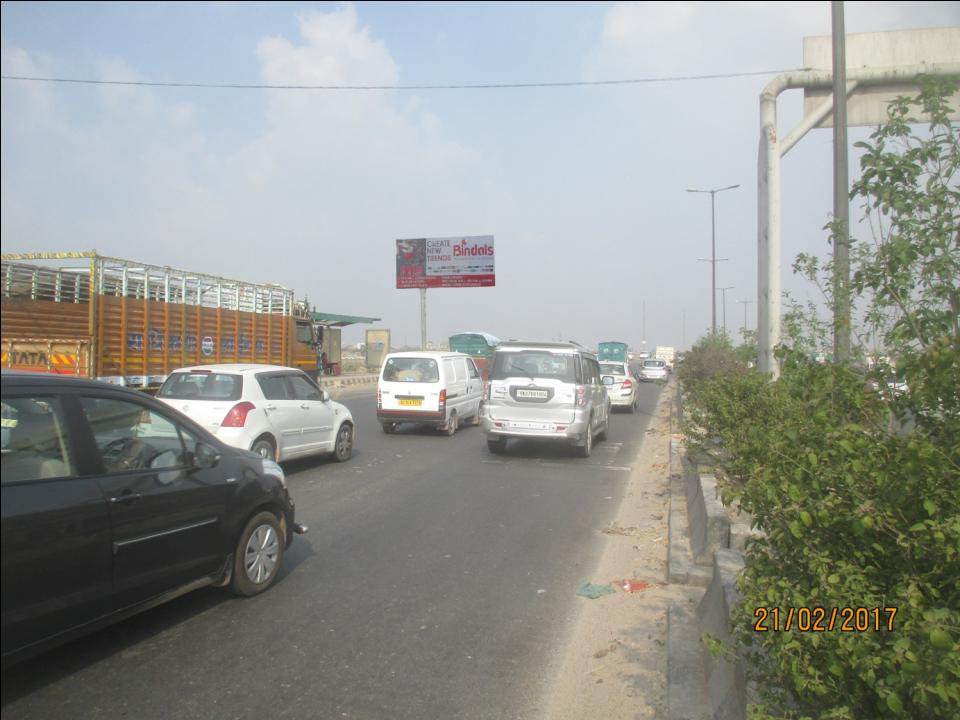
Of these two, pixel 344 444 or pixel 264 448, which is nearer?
pixel 264 448

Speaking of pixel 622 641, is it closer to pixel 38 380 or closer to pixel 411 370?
pixel 38 380

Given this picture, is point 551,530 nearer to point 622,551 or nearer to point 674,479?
point 622,551

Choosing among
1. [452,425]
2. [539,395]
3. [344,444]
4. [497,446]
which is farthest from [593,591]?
[452,425]

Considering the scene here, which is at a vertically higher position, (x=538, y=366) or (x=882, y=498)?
(x=538, y=366)

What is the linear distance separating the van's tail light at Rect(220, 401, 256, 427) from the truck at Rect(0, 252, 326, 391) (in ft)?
15.9

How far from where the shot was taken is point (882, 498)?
2.55 m

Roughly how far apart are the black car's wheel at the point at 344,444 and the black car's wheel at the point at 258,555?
20.0ft

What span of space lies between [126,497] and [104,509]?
15 centimetres

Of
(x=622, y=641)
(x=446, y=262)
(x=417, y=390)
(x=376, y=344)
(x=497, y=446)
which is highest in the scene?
(x=446, y=262)

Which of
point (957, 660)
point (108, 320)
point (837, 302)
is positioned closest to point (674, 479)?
point (837, 302)

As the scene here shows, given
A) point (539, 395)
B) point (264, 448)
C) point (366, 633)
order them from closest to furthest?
point (366, 633), point (264, 448), point (539, 395)

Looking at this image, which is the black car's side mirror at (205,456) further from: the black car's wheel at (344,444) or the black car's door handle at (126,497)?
the black car's wheel at (344,444)

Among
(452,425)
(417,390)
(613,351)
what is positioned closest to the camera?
(417,390)
